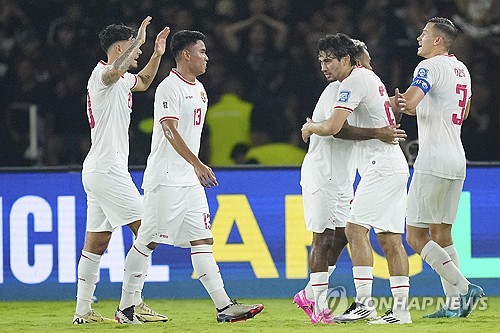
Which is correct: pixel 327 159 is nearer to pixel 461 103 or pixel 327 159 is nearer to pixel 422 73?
pixel 422 73

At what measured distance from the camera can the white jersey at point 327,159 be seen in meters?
9.69

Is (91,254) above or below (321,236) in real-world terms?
below

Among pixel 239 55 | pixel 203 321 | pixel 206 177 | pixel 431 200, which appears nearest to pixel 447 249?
pixel 431 200

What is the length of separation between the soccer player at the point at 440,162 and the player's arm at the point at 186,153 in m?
1.75

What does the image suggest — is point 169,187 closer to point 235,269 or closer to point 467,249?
point 235,269

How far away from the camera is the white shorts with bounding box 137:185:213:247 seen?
9430 millimetres

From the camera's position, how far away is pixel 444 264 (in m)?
9.70

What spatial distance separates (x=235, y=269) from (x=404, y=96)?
3355 mm

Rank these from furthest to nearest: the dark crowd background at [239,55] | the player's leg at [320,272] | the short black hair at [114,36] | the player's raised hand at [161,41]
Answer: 1. the dark crowd background at [239,55]
2. the player's raised hand at [161,41]
3. the short black hair at [114,36]
4. the player's leg at [320,272]

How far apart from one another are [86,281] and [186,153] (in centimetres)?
156

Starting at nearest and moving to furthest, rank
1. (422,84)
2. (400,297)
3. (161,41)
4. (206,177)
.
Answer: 1. (206,177)
2. (400,297)
3. (422,84)
4. (161,41)

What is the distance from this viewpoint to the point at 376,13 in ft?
48.8

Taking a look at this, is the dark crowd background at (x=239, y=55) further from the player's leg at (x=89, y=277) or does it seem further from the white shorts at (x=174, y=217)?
the white shorts at (x=174, y=217)

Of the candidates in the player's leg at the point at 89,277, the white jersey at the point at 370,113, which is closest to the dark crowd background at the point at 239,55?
the player's leg at the point at 89,277
